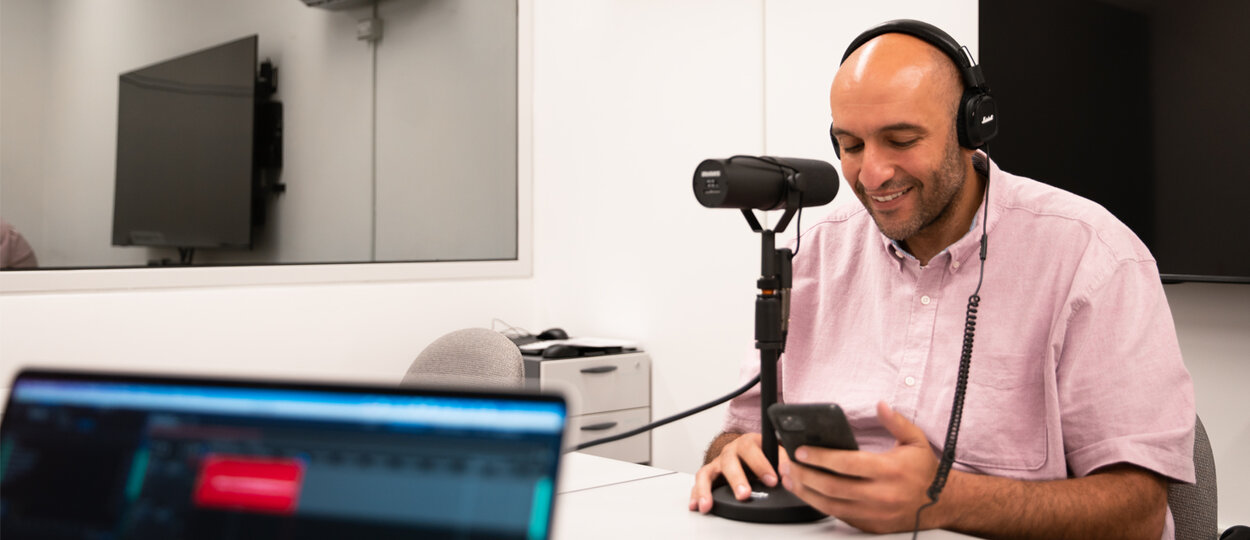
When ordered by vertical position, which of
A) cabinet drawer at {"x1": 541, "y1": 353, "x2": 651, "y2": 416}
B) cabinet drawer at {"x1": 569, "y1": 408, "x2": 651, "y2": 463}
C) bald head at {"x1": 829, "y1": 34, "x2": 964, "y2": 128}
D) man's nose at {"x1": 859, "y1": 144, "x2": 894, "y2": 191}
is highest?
bald head at {"x1": 829, "y1": 34, "x2": 964, "y2": 128}

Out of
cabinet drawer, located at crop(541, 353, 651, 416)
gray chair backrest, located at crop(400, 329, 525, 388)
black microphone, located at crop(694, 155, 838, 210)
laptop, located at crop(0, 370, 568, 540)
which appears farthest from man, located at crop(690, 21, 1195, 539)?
cabinet drawer, located at crop(541, 353, 651, 416)

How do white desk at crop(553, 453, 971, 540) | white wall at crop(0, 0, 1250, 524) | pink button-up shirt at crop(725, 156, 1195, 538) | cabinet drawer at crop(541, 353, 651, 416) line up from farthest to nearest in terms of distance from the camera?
1. cabinet drawer at crop(541, 353, 651, 416)
2. white wall at crop(0, 0, 1250, 524)
3. pink button-up shirt at crop(725, 156, 1195, 538)
4. white desk at crop(553, 453, 971, 540)

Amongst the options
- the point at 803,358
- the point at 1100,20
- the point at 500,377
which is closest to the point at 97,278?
the point at 500,377

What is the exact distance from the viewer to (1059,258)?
1.29 meters

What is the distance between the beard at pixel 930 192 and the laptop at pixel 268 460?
36.9 inches

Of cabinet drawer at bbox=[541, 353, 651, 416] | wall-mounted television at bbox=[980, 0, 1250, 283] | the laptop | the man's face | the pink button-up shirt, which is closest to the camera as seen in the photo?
the laptop

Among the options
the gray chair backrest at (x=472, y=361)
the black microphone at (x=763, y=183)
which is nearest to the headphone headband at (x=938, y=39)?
the black microphone at (x=763, y=183)

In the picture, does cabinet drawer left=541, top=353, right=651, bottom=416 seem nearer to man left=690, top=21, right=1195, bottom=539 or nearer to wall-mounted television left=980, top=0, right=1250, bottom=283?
wall-mounted television left=980, top=0, right=1250, bottom=283

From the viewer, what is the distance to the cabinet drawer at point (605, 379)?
9.70 ft

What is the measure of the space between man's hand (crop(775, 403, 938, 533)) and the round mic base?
0.07 meters

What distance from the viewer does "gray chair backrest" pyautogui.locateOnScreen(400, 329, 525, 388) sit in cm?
170

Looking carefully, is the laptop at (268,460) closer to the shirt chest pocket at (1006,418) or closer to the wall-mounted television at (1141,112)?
the shirt chest pocket at (1006,418)

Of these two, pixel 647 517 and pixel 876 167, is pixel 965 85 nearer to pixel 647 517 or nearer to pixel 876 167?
pixel 876 167

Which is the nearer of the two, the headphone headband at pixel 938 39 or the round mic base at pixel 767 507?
the round mic base at pixel 767 507
